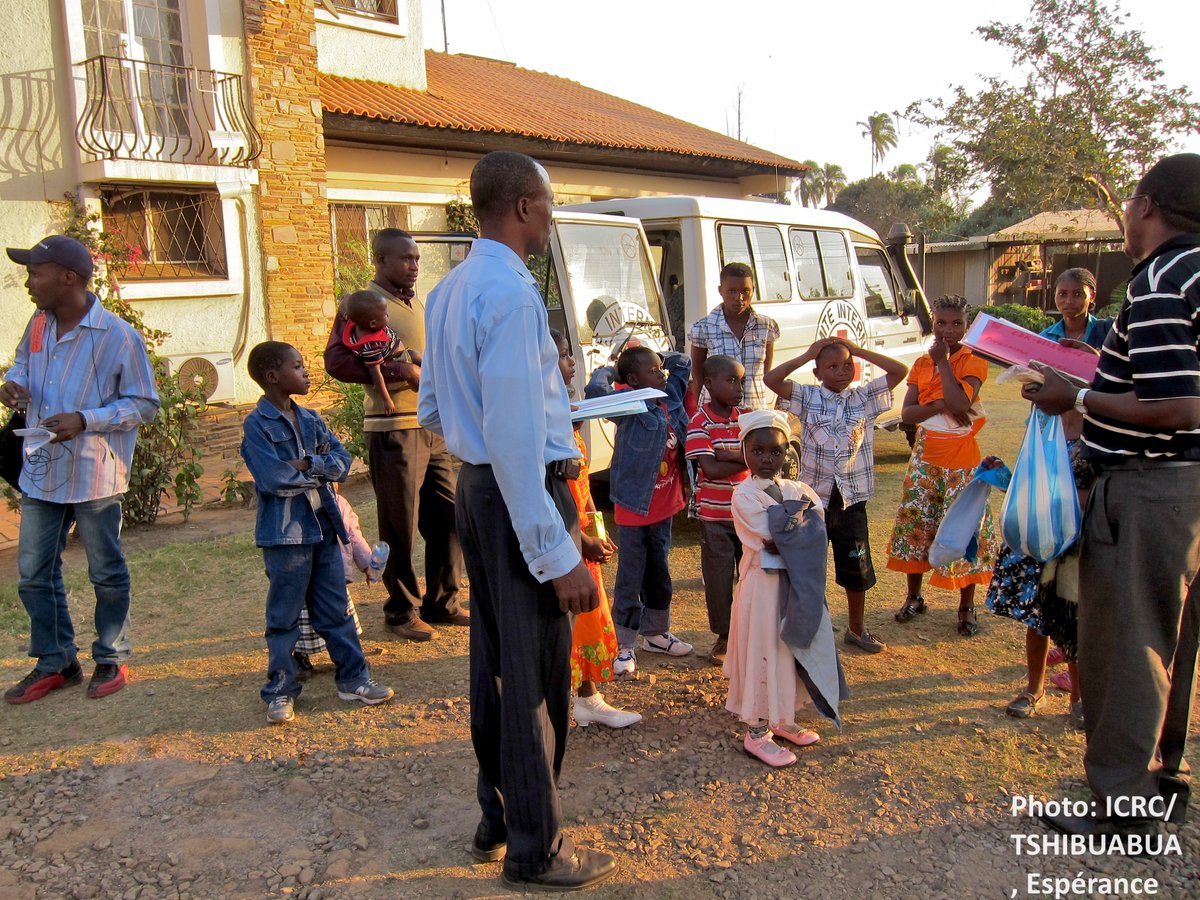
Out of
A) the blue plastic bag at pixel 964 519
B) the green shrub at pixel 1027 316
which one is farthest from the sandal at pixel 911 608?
the green shrub at pixel 1027 316

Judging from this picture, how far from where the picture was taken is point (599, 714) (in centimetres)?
349

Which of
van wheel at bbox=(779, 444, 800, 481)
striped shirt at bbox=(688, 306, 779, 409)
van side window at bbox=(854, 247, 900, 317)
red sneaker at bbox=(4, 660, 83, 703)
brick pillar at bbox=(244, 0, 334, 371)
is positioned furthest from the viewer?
brick pillar at bbox=(244, 0, 334, 371)

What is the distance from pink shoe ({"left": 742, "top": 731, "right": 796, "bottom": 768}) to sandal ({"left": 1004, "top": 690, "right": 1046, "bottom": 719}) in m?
0.97

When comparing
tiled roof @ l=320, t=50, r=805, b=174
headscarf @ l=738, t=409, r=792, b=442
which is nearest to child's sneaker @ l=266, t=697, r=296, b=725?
headscarf @ l=738, t=409, r=792, b=442

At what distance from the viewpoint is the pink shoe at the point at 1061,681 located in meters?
3.72

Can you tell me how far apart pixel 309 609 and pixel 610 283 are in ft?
9.52

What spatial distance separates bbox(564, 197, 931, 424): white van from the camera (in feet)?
20.5

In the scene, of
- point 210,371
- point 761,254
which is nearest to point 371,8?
point 210,371

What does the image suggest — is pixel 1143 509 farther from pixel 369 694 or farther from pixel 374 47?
pixel 374 47

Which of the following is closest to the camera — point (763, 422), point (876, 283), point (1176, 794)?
point (1176, 794)

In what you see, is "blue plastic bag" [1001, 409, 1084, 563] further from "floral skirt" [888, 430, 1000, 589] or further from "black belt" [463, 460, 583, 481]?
"black belt" [463, 460, 583, 481]

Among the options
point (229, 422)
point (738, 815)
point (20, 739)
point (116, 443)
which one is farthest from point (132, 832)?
point (229, 422)

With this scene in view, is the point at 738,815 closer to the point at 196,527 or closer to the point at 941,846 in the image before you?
the point at 941,846

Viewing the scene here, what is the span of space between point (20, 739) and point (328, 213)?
8196 mm
